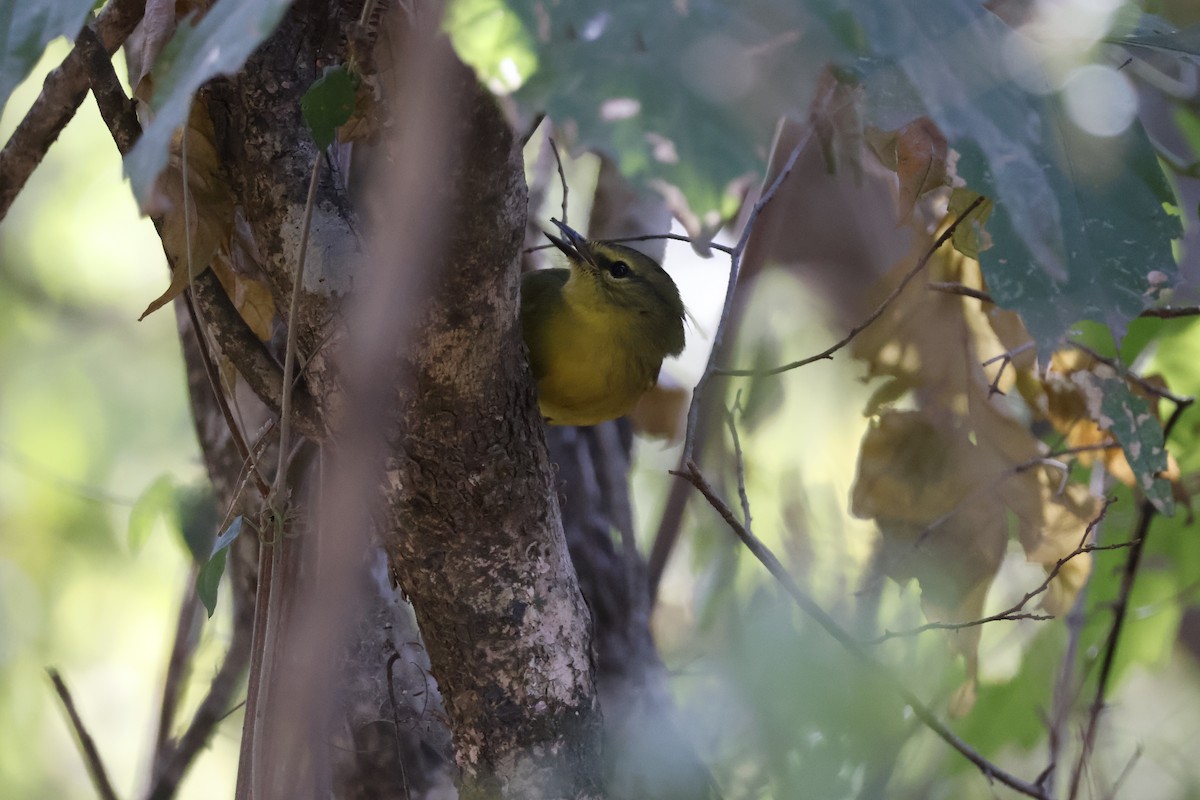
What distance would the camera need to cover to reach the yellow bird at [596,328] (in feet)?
9.35

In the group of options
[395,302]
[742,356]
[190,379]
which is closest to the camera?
[395,302]

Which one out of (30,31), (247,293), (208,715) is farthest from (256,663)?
(208,715)

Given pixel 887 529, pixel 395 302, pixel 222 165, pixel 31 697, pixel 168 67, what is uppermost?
pixel 168 67

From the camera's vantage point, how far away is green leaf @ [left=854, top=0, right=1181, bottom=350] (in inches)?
35.6

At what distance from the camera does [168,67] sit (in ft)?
3.10

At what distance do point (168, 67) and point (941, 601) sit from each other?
205 centimetres

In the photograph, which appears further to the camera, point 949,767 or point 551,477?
point 949,767

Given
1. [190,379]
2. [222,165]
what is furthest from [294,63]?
[190,379]

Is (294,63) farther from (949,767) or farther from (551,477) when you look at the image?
(949,767)

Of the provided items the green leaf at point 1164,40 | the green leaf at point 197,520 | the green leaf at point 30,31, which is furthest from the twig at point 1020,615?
the green leaf at point 30,31

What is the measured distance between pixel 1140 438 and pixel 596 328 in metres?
1.38

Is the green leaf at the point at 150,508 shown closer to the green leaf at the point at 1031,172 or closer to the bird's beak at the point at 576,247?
the bird's beak at the point at 576,247

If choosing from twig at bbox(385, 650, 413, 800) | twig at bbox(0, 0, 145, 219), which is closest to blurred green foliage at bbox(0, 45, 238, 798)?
twig at bbox(385, 650, 413, 800)

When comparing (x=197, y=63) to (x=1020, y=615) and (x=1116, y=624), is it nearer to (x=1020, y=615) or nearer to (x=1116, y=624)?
(x=1020, y=615)
